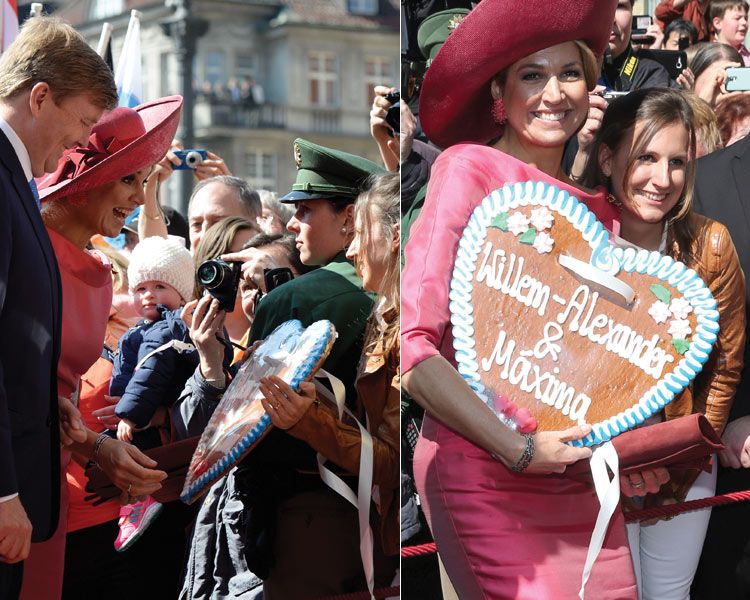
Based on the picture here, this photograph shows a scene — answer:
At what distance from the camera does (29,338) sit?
7.92 ft

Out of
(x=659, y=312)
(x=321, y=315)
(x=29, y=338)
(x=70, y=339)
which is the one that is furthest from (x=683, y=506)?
(x=29, y=338)

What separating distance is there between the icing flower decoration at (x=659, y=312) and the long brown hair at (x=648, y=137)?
0.20 m

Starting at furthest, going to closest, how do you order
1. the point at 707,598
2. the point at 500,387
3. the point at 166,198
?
the point at 166,198 < the point at 707,598 < the point at 500,387

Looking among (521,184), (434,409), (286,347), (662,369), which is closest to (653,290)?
(662,369)

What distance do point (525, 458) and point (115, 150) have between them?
1.18 metres

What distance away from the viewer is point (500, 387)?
2904mm

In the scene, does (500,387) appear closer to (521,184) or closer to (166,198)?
(521,184)

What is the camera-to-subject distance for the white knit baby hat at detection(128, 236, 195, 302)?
10.4 ft

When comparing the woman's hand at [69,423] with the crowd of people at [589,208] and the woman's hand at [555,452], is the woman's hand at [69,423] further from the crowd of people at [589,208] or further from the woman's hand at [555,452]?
the woman's hand at [555,452]

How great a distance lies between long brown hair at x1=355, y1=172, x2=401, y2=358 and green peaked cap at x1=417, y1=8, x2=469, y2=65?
0.31m

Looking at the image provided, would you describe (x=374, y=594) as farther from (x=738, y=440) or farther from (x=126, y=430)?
(x=738, y=440)

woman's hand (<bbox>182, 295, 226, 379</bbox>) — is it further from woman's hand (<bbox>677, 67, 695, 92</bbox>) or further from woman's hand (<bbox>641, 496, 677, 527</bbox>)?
woman's hand (<bbox>677, 67, 695, 92</bbox>)

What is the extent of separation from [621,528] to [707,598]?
0.61 meters

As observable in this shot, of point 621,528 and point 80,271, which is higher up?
point 80,271
